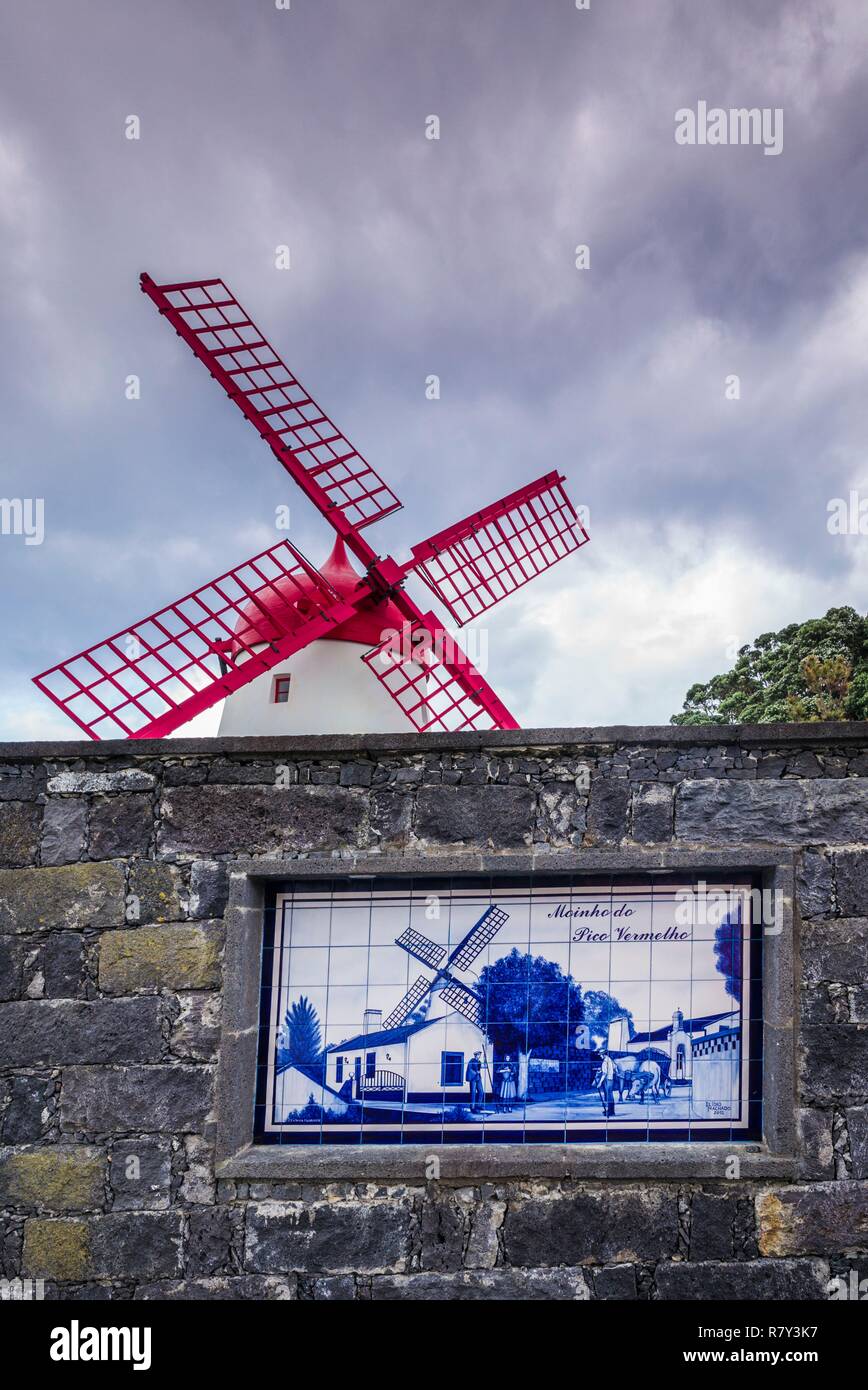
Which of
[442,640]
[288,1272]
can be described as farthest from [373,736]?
[442,640]

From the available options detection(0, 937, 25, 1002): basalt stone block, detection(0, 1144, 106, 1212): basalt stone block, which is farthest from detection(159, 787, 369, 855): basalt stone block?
detection(0, 1144, 106, 1212): basalt stone block

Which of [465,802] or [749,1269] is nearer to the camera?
[749,1269]

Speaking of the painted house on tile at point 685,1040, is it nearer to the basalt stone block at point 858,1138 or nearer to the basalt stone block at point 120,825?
the basalt stone block at point 858,1138

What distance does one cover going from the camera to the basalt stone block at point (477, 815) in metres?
4.51

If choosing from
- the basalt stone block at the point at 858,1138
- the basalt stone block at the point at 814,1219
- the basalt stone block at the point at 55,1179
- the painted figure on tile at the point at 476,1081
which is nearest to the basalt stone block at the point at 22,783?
the basalt stone block at the point at 55,1179

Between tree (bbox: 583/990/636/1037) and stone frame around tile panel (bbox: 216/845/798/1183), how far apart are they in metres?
0.48

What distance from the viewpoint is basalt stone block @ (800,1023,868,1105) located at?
14.0 ft

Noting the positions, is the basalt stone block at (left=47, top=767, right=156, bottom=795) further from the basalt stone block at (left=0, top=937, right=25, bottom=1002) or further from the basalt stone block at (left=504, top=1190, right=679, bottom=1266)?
the basalt stone block at (left=504, top=1190, right=679, bottom=1266)

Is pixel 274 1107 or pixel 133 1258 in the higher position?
pixel 274 1107

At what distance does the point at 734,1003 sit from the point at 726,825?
Answer: 765 mm

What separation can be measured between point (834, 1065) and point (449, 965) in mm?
1636

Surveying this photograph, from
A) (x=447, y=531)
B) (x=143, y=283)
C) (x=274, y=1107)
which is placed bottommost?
(x=274, y=1107)

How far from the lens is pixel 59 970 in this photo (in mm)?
4508
